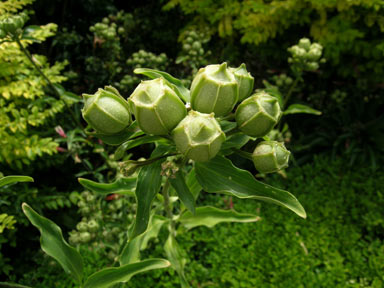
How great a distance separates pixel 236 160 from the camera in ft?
9.96

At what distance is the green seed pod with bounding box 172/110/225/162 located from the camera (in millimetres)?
905

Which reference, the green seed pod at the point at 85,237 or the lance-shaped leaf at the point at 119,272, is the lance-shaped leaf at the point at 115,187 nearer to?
the lance-shaped leaf at the point at 119,272

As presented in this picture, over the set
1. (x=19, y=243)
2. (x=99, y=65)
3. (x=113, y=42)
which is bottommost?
(x=19, y=243)

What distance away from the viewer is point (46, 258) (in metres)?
2.11

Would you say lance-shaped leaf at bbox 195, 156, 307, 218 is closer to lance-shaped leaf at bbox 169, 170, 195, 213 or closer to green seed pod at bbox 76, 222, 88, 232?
lance-shaped leaf at bbox 169, 170, 195, 213

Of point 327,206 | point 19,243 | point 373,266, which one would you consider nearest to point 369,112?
point 327,206

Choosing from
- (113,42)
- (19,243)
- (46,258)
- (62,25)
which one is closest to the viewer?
(46,258)

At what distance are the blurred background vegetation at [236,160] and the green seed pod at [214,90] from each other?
4.07 ft

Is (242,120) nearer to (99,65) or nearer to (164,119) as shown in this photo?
(164,119)

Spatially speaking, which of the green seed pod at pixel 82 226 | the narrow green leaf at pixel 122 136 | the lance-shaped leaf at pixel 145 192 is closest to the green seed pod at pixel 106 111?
the narrow green leaf at pixel 122 136

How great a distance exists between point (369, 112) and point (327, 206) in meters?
1.25

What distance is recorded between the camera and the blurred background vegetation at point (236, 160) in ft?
6.95

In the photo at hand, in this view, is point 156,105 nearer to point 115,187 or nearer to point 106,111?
point 106,111

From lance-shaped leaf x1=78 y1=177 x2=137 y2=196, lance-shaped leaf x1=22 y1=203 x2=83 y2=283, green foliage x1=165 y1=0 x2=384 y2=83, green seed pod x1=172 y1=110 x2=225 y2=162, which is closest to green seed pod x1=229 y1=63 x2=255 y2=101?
green seed pod x1=172 y1=110 x2=225 y2=162
